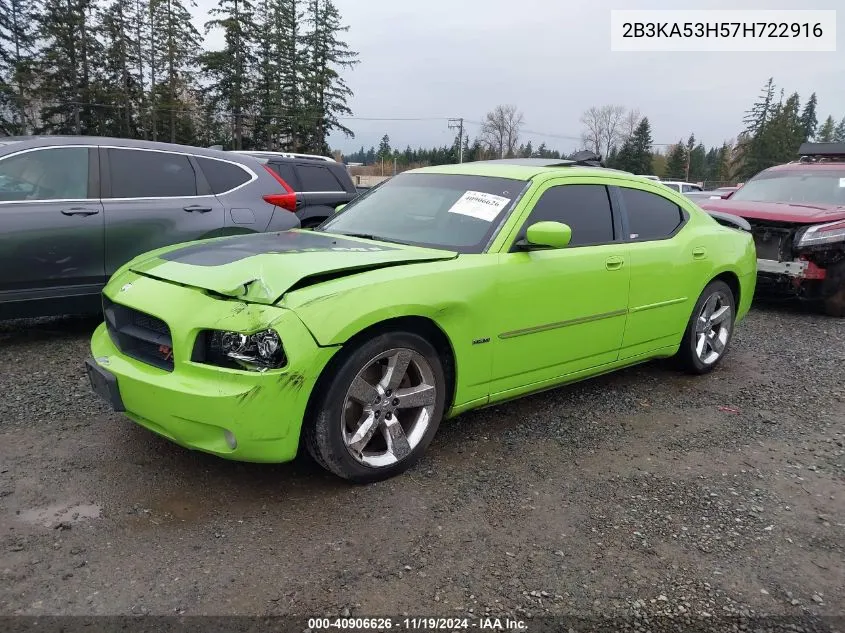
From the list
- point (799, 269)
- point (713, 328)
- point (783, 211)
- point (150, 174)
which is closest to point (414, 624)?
point (713, 328)

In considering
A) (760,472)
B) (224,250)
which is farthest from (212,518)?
(760,472)

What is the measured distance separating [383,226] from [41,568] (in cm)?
249

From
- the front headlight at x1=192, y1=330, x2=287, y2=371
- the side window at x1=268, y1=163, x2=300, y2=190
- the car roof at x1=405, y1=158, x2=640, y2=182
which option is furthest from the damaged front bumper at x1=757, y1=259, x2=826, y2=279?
the front headlight at x1=192, y1=330, x2=287, y2=371

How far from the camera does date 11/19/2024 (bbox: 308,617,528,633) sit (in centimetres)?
215

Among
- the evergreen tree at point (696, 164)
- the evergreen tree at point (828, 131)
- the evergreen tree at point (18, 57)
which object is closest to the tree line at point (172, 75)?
the evergreen tree at point (18, 57)

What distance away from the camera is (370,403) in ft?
9.93

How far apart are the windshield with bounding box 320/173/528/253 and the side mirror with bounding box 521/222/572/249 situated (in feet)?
0.77

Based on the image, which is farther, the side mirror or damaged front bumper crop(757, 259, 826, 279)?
damaged front bumper crop(757, 259, 826, 279)

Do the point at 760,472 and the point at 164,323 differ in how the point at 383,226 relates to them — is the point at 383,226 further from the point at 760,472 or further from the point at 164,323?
the point at 760,472

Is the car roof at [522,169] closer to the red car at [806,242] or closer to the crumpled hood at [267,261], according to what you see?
the crumpled hood at [267,261]

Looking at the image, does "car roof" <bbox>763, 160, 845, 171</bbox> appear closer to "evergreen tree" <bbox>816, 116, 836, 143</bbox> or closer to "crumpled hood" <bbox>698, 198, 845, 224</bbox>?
"crumpled hood" <bbox>698, 198, 845, 224</bbox>

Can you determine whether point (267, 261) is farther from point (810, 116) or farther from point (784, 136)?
point (810, 116)

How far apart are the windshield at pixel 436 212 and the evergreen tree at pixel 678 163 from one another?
268 ft

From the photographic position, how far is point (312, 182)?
9664 millimetres
